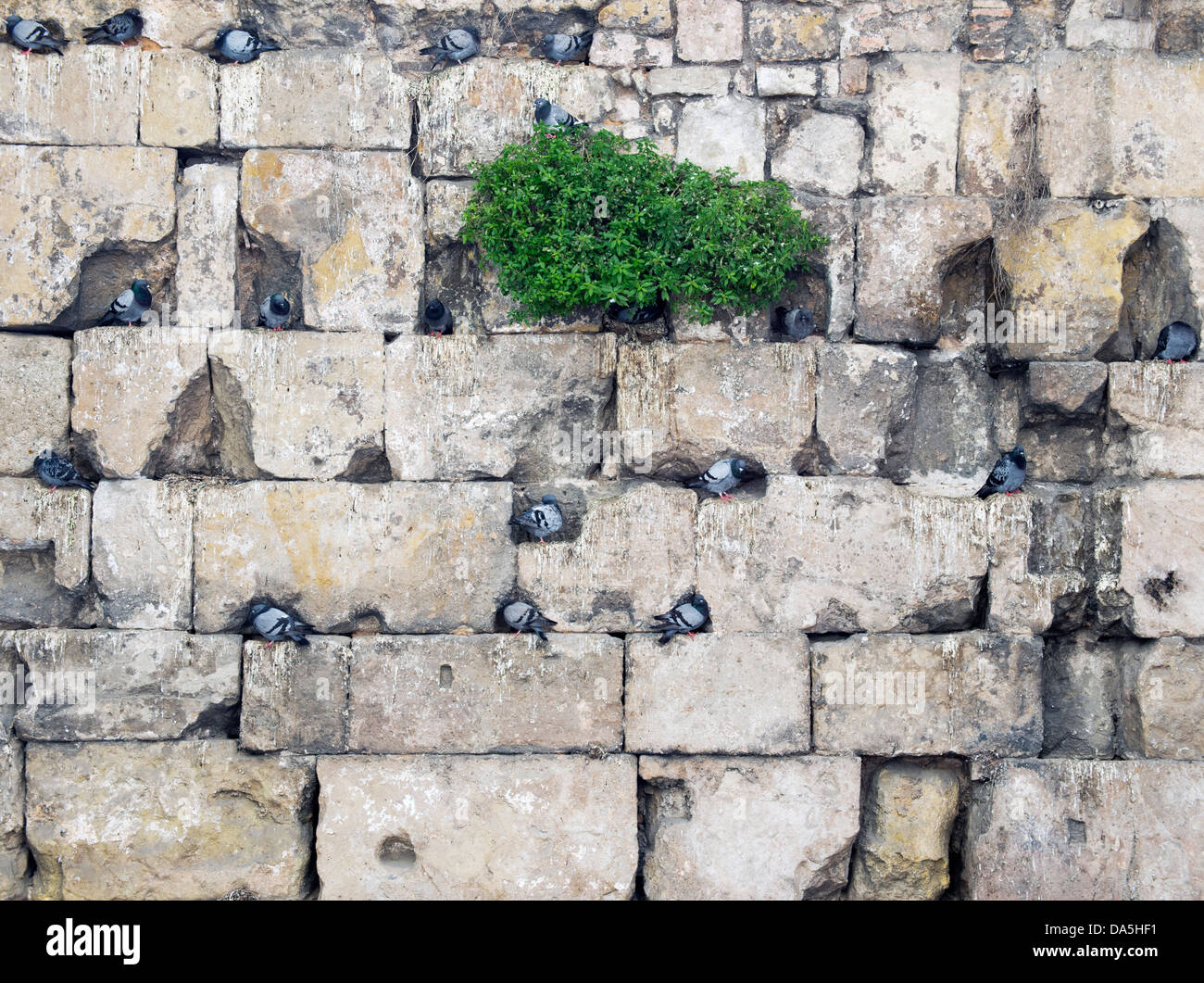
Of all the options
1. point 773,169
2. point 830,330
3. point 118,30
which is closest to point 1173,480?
point 830,330

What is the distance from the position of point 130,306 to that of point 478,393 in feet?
7.65

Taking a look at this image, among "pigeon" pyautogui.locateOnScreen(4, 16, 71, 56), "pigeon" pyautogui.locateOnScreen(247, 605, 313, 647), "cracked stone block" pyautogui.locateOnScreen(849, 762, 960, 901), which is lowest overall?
"cracked stone block" pyautogui.locateOnScreen(849, 762, 960, 901)

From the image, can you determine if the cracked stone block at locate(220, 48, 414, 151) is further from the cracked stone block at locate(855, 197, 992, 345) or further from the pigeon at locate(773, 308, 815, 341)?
the cracked stone block at locate(855, 197, 992, 345)

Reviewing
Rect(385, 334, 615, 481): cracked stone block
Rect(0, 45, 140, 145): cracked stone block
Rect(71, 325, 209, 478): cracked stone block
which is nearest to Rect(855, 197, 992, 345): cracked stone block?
Rect(385, 334, 615, 481): cracked stone block

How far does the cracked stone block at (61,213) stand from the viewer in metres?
8.09

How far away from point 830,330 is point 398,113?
325cm

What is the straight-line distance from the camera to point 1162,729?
309 inches

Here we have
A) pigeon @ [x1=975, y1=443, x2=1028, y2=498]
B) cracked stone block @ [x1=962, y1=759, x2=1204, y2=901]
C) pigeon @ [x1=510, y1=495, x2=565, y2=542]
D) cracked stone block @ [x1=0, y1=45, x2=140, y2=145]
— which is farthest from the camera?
cracked stone block @ [x1=0, y1=45, x2=140, y2=145]

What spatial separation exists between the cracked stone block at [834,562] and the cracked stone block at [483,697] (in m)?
0.96

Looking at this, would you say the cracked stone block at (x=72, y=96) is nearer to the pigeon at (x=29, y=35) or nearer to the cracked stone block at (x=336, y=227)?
the pigeon at (x=29, y=35)

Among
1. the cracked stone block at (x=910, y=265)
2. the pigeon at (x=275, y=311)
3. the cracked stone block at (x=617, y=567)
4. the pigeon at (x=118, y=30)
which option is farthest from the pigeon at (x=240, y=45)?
the cracked stone block at (x=910, y=265)

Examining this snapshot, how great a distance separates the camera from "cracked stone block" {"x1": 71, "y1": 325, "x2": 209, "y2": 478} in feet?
26.3

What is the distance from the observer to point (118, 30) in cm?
816

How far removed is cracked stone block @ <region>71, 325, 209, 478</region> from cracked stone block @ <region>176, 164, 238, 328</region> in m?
0.31
